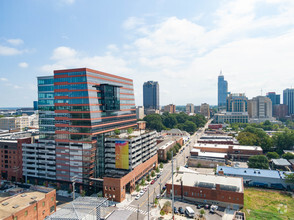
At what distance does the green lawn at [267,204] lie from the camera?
182ft

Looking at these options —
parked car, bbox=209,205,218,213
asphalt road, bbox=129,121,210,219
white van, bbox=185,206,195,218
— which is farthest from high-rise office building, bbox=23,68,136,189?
parked car, bbox=209,205,218,213

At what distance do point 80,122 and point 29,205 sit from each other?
31546 mm

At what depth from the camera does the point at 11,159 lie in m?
86.6

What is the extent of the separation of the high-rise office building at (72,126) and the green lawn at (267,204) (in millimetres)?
52347

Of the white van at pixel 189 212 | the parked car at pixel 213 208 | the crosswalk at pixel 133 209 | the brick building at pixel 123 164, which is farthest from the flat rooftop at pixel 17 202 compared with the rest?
the parked car at pixel 213 208

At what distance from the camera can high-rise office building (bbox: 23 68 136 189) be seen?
72.6 metres

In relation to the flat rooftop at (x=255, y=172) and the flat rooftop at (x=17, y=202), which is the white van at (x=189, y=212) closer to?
the flat rooftop at (x=255, y=172)

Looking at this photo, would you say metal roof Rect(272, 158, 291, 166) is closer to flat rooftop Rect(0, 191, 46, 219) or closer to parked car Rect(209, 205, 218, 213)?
parked car Rect(209, 205, 218, 213)

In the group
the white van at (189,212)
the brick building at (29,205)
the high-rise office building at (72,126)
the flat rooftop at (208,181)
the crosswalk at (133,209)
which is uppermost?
the high-rise office building at (72,126)

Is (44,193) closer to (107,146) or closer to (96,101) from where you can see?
(107,146)

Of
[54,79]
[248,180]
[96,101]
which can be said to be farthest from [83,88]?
[248,180]

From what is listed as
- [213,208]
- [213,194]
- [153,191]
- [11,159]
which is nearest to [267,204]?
[213,194]

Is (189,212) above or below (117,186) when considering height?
below

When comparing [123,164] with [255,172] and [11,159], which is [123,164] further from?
[255,172]
